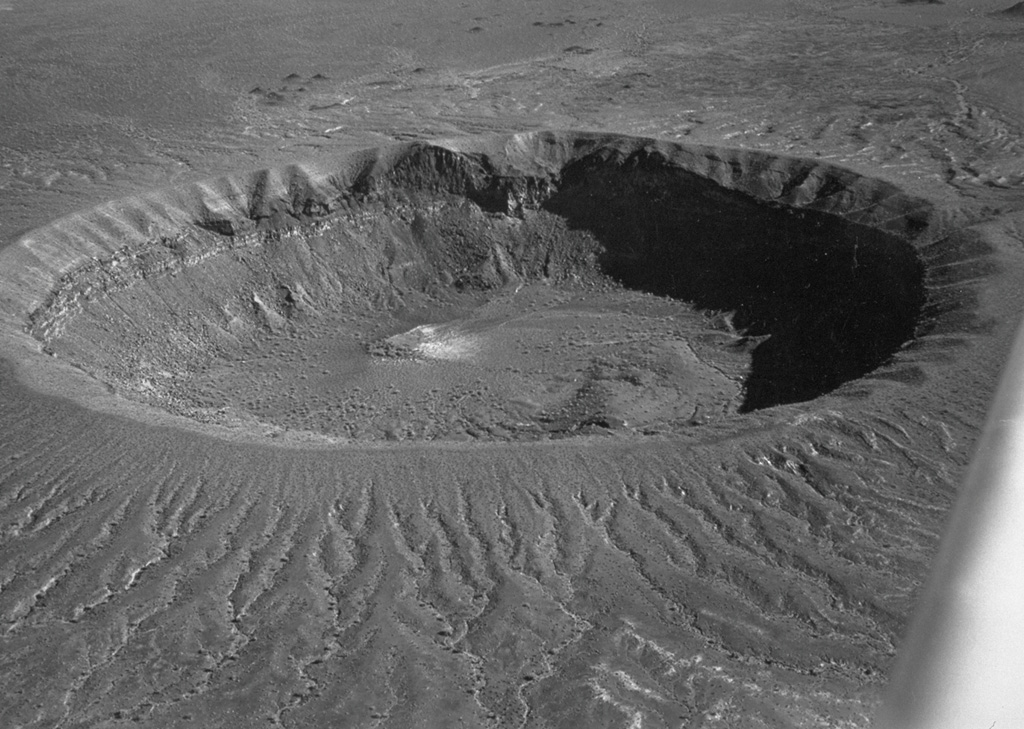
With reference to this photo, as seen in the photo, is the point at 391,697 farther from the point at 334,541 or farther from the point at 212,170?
the point at 212,170

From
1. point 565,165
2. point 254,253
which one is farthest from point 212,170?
point 565,165

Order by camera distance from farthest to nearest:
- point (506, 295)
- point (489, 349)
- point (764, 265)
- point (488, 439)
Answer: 1. point (506, 295)
2. point (764, 265)
3. point (489, 349)
4. point (488, 439)

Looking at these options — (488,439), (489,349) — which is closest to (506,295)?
(489,349)

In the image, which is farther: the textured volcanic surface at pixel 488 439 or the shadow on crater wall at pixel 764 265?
the shadow on crater wall at pixel 764 265

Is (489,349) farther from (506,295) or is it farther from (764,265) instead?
(764,265)

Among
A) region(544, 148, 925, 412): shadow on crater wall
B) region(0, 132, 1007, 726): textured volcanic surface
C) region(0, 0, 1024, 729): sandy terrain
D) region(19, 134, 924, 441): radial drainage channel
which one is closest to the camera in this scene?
region(0, 132, 1007, 726): textured volcanic surface

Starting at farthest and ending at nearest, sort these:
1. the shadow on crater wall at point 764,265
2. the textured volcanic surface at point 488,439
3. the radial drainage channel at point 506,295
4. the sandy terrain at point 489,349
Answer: the shadow on crater wall at point 764,265, the radial drainage channel at point 506,295, the sandy terrain at point 489,349, the textured volcanic surface at point 488,439
